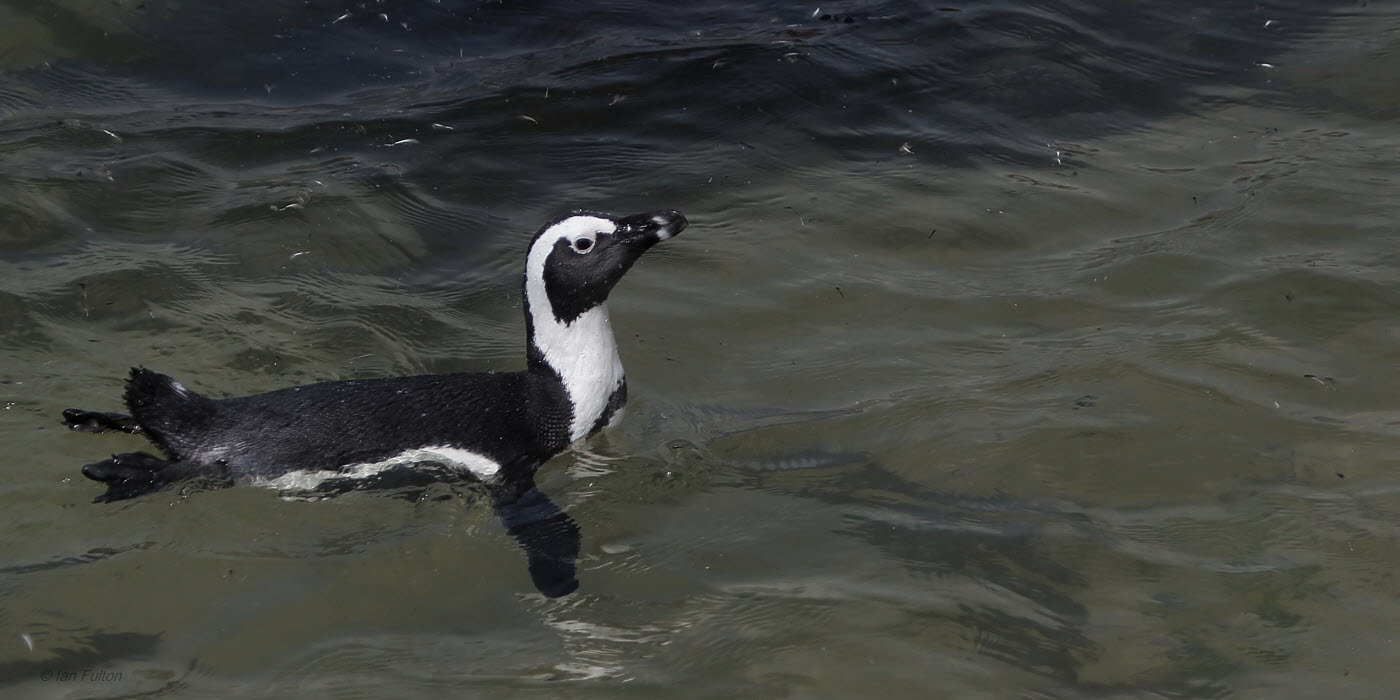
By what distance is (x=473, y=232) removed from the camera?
6992 millimetres

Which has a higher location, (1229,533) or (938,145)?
(938,145)

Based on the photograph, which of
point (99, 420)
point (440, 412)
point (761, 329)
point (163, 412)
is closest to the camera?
point (163, 412)

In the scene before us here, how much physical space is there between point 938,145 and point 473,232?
2.69 meters

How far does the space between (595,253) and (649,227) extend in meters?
0.23

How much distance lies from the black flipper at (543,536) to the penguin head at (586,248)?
0.80 metres

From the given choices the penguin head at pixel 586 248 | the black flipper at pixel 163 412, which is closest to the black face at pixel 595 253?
the penguin head at pixel 586 248

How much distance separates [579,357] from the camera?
5414 millimetres

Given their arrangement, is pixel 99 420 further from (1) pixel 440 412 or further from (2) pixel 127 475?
(1) pixel 440 412

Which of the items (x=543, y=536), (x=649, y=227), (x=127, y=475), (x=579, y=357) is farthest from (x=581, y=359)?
(x=127, y=475)

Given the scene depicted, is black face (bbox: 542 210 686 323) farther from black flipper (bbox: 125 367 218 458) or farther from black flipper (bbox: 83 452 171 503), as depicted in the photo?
black flipper (bbox: 83 452 171 503)

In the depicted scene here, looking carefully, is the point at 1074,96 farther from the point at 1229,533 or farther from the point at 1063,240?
the point at 1229,533

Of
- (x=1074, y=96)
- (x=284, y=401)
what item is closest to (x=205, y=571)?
(x=284, y=401)

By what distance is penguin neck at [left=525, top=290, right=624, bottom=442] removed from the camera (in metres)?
5.38

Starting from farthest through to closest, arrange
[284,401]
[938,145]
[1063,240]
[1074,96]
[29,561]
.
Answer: [1074,96] < [938,145] < [1063,240] < [284,401] < [29,561]
